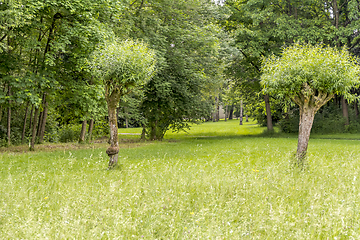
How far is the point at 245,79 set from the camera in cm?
2897

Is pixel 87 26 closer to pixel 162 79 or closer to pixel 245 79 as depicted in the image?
pixel 162 79

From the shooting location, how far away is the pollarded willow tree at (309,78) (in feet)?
29.4

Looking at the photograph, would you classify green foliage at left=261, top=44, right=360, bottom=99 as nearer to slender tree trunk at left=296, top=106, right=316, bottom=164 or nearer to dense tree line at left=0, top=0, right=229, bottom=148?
slender tree trunk at left=296, top=106, right=316, bottom=164

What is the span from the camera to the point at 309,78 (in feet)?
30.5

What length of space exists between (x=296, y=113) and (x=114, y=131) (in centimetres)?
2625

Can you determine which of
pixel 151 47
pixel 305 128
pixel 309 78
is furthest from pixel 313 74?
pixel 151 47

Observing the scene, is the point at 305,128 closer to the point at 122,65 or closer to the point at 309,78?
the point at 309,78

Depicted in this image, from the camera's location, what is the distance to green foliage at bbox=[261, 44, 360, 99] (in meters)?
8.93

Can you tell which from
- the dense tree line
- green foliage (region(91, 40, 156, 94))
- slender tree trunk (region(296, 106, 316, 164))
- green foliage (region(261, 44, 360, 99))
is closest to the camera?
green foliage (region(91, 40, 156, 94))

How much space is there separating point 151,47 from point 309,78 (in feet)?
34.9

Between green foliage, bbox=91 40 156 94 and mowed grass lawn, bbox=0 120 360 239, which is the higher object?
green foliage, bbox=91 40 156 94

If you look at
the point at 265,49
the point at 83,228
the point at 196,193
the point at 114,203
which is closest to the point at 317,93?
the point at 196,193

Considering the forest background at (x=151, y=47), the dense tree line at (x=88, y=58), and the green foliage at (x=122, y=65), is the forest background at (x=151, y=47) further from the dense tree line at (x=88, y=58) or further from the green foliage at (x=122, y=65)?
the green foliage at (x=122, y=65)

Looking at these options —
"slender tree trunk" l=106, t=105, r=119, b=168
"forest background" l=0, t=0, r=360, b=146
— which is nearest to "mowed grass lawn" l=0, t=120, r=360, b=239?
"slender tree trunk" l=106, t=105, r=119, b=168
